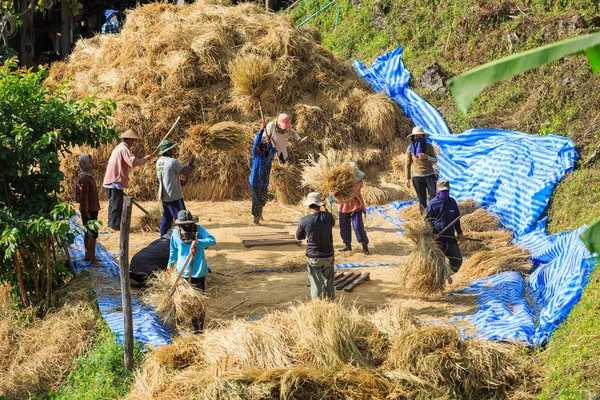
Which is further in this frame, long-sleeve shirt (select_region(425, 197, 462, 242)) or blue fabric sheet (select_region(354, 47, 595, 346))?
long-sleeve shirt (select_region(425, 197, 462, 242))

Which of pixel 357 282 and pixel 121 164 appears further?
pixel 121 164

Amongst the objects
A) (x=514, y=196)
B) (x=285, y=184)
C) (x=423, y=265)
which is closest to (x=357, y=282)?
(x=423, y=265)

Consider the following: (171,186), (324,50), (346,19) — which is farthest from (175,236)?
(346,19)

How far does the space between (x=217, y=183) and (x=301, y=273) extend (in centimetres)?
371

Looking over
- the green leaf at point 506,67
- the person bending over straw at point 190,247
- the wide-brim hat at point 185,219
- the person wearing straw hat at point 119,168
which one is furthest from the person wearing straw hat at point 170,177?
the green leaf at point 506,67

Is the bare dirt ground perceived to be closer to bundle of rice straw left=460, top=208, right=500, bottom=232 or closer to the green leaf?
bundle of rice straw left=460, top=208, right=500, bottom=232

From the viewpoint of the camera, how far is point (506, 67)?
298 centimetres

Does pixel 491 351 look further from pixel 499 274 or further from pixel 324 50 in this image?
pixel 324 50

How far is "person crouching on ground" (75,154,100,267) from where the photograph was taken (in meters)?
9.03

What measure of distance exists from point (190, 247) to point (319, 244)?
49.8 inches

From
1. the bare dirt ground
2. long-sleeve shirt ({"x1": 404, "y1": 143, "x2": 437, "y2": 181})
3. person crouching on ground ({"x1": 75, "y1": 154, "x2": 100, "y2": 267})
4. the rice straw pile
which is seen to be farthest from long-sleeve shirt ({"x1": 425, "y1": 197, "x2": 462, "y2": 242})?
person crouching on ground ({"x1": 75, "y1": 154, "x2": 100, "y2": 267})

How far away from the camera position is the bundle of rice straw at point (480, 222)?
410 inches

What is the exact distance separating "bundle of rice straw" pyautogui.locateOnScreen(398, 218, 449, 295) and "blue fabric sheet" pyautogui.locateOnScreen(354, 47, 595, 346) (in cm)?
54

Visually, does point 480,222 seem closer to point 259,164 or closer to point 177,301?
point 259,164
